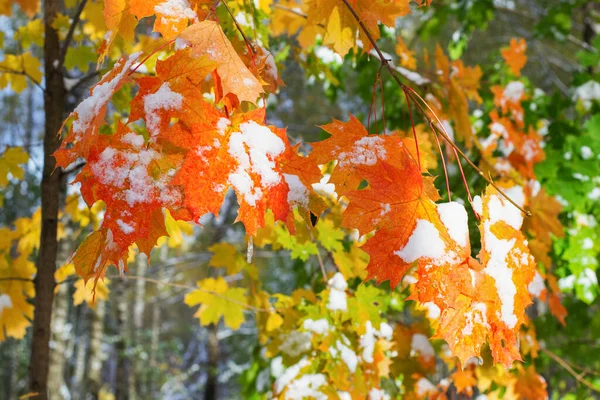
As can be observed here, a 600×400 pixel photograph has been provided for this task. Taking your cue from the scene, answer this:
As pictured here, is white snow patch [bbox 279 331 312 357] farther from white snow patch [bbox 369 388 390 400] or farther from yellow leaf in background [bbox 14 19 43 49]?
yellow leaf in background [bbox 14 19 43 49]

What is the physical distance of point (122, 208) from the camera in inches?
34.9

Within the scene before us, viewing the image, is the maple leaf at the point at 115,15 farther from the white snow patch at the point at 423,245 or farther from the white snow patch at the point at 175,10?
the white snow patch at the point at 423,245

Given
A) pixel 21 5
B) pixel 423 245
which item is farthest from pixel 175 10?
pixel 21 5

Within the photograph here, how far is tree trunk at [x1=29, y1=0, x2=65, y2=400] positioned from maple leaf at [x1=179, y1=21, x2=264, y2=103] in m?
1.00

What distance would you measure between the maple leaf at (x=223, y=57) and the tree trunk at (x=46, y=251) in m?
1.00

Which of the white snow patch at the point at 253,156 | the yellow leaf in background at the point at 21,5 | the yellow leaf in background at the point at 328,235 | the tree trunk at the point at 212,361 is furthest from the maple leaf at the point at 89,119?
the tree trunk at the point at 212,361

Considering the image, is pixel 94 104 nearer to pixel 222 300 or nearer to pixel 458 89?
pixel 222 300

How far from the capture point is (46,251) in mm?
1737

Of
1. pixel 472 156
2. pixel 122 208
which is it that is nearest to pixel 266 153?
pixel 122 208

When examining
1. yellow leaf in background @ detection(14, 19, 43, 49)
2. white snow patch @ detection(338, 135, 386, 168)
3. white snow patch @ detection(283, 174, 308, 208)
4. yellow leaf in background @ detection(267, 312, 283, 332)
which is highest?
yellow leaf in background @ detection(14, 19, 43, 49)

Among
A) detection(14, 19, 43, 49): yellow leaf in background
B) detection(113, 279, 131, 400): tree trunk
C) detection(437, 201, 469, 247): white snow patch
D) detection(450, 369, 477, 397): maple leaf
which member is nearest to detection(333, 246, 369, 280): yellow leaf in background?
detection(450, 369, 477, 397): maple leaf

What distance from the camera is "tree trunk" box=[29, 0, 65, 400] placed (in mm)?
1714

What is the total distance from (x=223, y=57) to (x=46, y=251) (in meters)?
1.19

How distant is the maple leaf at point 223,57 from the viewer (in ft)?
3.09
